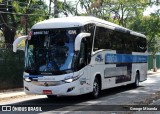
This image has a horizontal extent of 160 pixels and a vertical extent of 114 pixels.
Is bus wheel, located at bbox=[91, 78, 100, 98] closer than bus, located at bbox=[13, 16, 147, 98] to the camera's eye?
No

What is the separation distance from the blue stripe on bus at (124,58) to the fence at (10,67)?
6.81 meters

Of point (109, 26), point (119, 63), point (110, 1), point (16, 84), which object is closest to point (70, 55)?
point (109, 26)


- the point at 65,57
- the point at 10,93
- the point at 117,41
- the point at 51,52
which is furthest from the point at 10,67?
the point at 65,57

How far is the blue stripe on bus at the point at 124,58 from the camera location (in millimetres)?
19648

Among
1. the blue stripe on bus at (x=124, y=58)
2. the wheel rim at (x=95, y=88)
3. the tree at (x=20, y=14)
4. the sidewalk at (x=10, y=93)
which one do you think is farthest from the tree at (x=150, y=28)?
the wheel rim at (x=95, y=88)

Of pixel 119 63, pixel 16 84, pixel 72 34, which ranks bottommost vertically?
pixel 16 84

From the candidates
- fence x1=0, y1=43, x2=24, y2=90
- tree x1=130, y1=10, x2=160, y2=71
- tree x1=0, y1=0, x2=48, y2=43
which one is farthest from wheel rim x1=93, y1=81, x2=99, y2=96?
tree x1=130, y1=10, x2=160, y2=71

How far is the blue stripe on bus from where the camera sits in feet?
64.5

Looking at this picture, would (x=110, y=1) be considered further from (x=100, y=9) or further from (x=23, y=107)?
(x=23, y=107)

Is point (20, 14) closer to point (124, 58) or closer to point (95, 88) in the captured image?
point (124, 58)

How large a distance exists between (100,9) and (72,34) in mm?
27244

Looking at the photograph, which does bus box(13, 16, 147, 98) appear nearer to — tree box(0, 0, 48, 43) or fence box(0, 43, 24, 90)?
fence box(0, 43, 24, 90)

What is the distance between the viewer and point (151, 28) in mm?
50531

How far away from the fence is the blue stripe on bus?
6810mm
